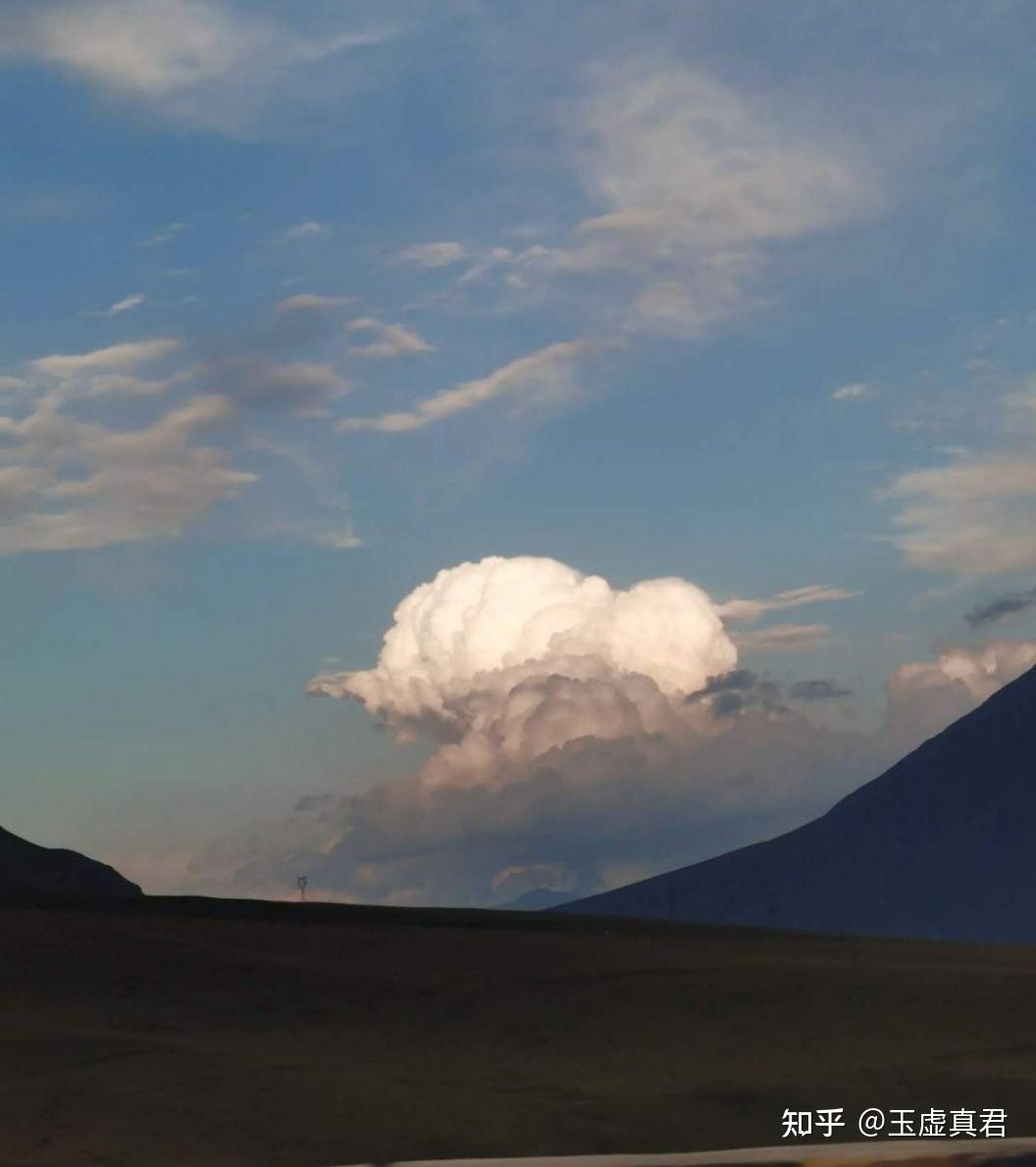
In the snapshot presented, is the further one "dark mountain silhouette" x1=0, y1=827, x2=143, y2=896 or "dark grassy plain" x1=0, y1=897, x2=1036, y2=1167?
"dark mountain silhouette" x1=0, y1=827, x2=143, y2=896

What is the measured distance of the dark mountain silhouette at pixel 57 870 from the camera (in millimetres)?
158375

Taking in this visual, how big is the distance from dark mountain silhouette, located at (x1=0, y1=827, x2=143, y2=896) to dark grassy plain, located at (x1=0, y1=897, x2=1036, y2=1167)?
358ft

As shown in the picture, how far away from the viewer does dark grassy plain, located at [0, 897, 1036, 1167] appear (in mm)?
21141

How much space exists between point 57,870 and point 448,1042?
460ft

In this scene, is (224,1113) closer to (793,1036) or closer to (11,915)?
(793,1036)

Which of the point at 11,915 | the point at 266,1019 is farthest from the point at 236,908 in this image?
the point at 266,1019

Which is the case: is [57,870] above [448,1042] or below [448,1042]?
above

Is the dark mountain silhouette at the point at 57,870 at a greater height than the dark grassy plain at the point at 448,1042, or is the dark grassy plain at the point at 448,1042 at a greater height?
the dark mountain silhouette at the point at 57,870

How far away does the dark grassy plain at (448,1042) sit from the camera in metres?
21.1

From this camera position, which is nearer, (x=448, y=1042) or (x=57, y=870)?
(x=448, y=1042)

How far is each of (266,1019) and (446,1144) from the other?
16.2 metres

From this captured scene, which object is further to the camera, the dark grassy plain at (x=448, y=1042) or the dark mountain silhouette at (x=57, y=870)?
the dark mountain silhouette at (x=57, y=870)

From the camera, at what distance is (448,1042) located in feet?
107

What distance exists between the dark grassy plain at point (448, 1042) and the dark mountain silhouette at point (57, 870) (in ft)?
358
